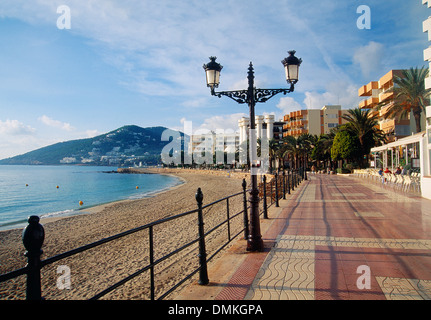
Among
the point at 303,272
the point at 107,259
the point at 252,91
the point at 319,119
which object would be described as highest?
the point at 319,119

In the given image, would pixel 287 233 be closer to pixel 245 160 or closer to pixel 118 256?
pixel 118 256

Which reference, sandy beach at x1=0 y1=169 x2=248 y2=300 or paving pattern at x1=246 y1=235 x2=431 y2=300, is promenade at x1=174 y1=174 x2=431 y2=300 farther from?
sandy beach at x1=0 y1=169 x2=248 y2=300

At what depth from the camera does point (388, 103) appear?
115ft

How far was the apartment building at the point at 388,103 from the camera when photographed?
38719mm

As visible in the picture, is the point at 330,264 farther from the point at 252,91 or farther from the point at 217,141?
the point at 217,141

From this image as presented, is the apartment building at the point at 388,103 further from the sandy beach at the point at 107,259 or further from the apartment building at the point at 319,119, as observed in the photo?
the sandy beach at the point at 107,259

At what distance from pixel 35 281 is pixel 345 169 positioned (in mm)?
42369

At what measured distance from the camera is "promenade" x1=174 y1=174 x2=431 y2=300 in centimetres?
351

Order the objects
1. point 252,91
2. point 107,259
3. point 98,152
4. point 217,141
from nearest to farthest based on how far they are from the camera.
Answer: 1. point 252,91
2. point 107,259
3. point 217,141
4. point 98,152

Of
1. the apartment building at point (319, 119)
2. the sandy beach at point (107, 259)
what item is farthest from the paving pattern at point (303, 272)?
the apartment building at point (319, 119)

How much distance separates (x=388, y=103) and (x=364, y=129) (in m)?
3.91

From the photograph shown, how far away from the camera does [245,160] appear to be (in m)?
70.4

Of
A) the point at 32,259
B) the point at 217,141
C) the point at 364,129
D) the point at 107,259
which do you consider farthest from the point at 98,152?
the point at 32,259

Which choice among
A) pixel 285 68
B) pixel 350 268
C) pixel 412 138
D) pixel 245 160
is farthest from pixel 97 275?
pixel 245 160
